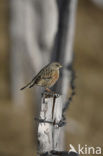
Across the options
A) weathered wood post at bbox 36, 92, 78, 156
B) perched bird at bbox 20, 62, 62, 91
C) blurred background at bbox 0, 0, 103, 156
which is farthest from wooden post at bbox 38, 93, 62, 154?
blurred background at bbox 0, 0, 103, 156

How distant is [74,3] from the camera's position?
170 inches

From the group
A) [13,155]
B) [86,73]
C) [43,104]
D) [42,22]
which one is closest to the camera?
[43,104]

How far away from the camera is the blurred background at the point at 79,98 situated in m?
7.65

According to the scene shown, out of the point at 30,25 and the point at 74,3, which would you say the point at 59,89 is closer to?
the point at 74,3

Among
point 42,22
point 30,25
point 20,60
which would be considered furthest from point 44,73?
point 20,60

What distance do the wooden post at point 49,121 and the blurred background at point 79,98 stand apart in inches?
130

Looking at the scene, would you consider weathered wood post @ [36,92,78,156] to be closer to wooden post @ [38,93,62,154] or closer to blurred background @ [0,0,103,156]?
wooden post @ [38,93,62,154]

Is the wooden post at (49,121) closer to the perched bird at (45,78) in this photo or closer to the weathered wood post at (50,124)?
the weathered wood post at (50,124)

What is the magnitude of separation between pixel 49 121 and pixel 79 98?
5.75 meters

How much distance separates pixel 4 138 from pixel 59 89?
10.8 feet

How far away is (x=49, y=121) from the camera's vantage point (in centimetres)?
315

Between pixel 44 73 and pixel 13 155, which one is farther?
pixel 13 155

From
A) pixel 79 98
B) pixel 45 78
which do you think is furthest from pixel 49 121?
pixel 79 98

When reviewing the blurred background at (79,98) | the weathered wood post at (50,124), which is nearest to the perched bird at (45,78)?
the weathered wood post at (50,124)
